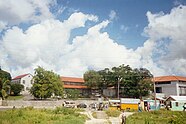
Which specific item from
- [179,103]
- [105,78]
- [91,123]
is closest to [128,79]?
[105,78]

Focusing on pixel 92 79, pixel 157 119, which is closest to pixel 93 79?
pixel 92 79

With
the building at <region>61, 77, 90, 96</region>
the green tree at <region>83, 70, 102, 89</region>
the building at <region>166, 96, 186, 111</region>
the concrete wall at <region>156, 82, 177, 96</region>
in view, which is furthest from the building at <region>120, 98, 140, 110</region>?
the building at <region>61, 77, 90, 96</region>

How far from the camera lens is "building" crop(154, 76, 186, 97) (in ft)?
267

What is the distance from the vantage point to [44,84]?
6306 cm

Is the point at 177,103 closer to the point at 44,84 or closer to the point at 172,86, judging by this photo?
the point at 172,86

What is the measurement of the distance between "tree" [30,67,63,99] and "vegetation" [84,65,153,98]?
19274 millimetres

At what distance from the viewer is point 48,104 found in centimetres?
5572

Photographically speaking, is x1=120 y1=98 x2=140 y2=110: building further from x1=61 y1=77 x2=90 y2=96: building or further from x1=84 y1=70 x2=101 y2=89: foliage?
x1=61 y1=77 x2=90 y2=96: building

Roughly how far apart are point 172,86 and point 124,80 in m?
18.9

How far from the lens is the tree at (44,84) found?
62906 millimetres

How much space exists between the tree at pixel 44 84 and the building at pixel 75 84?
25.9 metres

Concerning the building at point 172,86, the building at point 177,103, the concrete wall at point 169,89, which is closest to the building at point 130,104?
the building at point 177,103

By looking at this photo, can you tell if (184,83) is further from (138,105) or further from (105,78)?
(138,105)

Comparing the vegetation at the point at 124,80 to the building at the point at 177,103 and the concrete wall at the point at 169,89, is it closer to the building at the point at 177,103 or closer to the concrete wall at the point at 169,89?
the concrete wall at the point at 169,89
